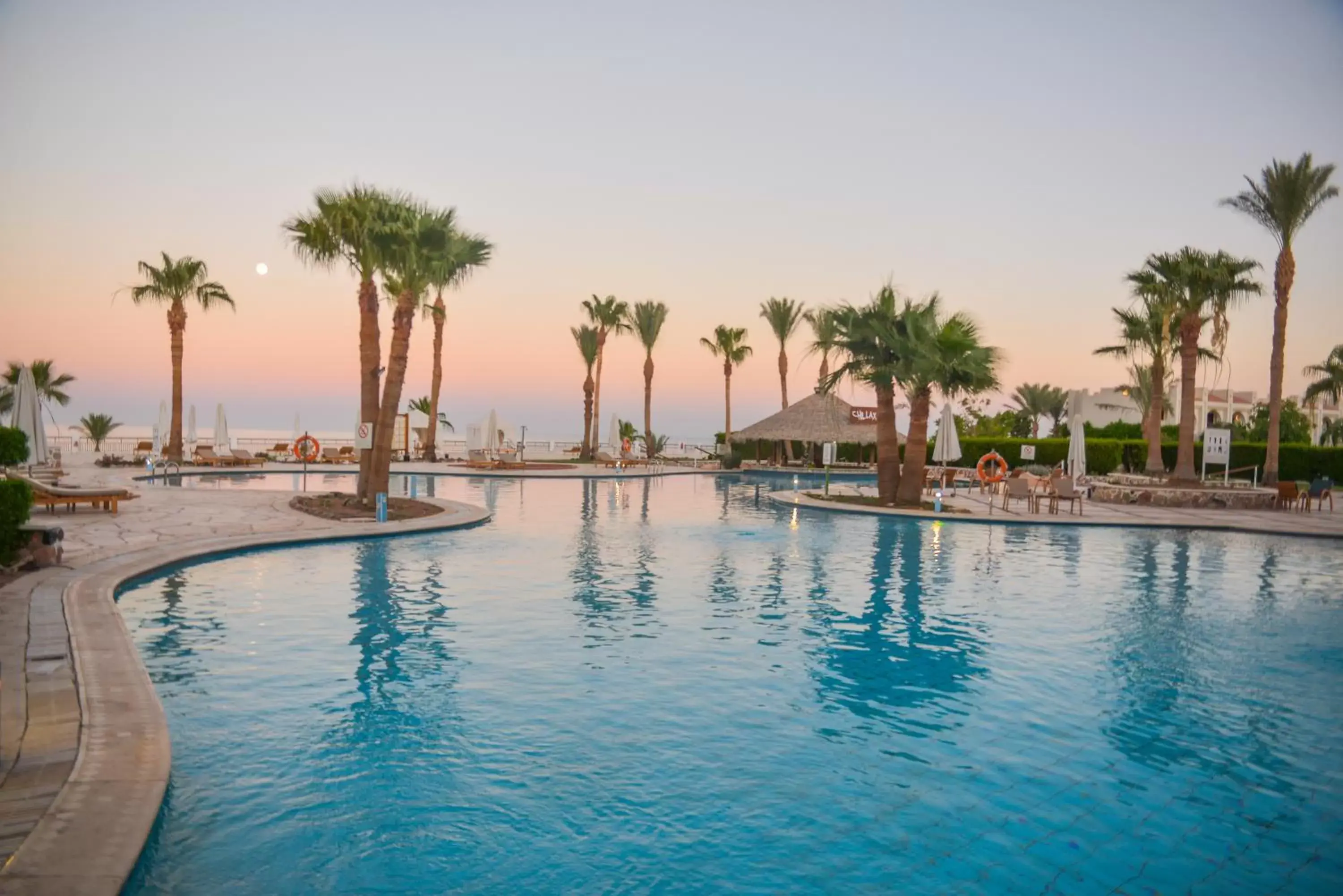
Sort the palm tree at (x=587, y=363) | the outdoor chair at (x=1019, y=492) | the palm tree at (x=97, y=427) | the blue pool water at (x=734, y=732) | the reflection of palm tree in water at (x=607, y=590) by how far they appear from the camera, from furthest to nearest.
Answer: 1. the palm tree at (x=587, y=363)
2. the palm tree at (x=97, y=427)
3. the outdoor chair at (x=1019, y=492)
4. the reflection of palm tree in water at (x=607, y=590)
5. the blue pool water at (x=734, y=732)

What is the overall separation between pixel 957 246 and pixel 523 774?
28.8 m

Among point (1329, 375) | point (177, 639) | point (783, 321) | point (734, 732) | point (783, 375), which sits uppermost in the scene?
point (783, 321)

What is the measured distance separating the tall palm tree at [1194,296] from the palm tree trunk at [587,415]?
33.8 meters

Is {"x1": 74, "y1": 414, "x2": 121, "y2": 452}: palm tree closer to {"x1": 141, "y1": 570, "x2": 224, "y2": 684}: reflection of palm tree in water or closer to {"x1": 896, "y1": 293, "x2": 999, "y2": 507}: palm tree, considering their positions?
{"x1": 141, "y1": 570, "x2": 224, "y2": 684}: reflection of palm tree in water

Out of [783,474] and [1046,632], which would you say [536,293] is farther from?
[1046,632]

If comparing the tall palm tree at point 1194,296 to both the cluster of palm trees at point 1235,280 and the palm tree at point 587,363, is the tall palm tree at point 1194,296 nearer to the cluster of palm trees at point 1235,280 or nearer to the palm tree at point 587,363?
the cluster of palm trees at point 1235,280

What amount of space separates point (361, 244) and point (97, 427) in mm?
38540

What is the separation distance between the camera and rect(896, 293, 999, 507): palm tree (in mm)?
22344

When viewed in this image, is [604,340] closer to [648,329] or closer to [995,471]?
[648,329]

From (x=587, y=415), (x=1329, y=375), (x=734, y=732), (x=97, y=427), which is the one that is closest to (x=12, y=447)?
(x=734, y=732)

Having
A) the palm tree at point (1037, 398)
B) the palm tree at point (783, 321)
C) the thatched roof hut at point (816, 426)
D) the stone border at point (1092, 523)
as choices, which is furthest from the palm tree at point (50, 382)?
the palm tree at point (1037, 398)

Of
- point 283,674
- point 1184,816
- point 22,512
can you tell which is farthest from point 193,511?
point 1184,816

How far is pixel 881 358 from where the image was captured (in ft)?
76.1

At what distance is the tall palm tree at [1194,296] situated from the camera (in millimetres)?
27141
